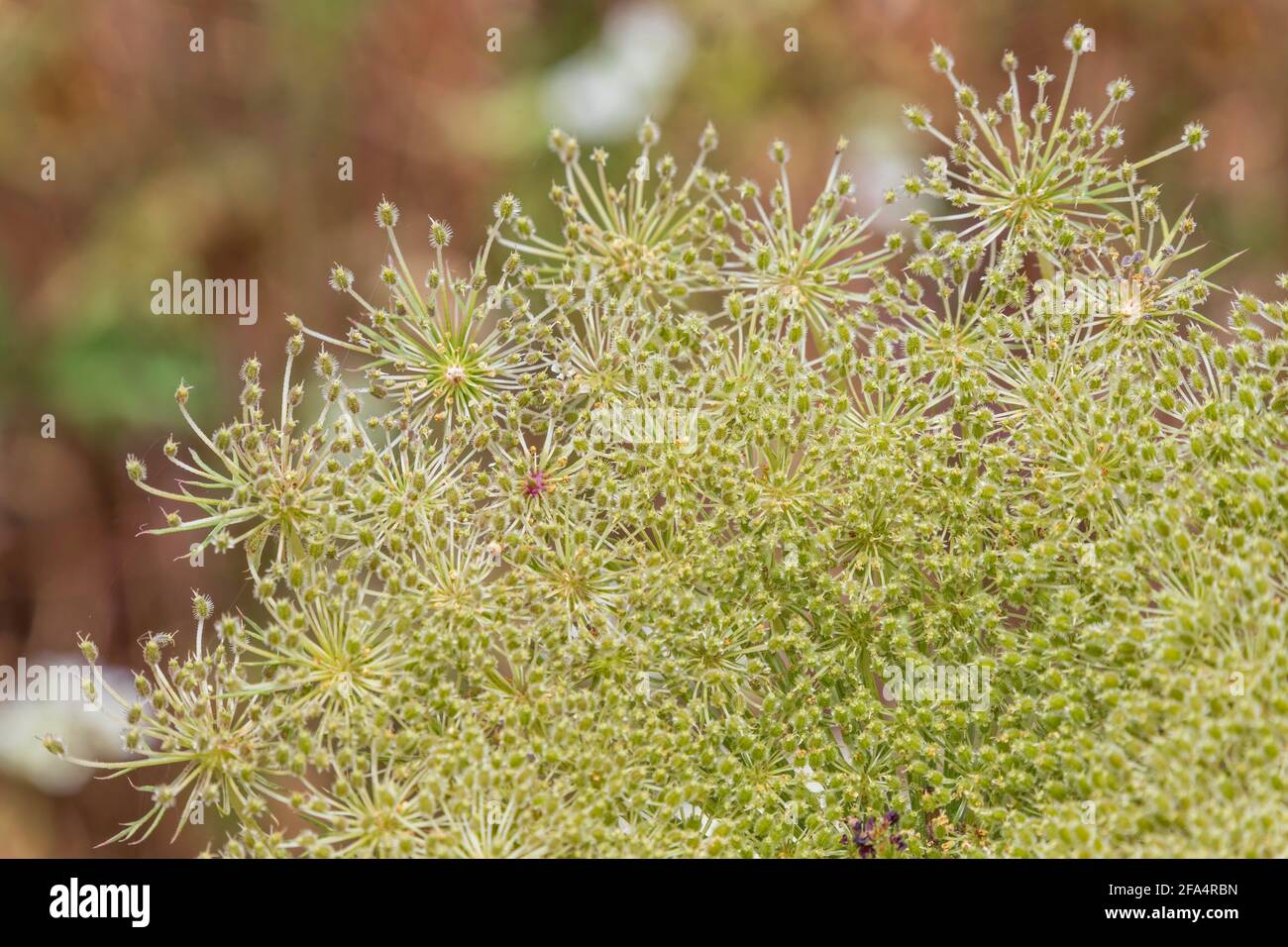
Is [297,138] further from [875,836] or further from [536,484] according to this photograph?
[875,836]

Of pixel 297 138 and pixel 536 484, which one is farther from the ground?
pixel 297 138

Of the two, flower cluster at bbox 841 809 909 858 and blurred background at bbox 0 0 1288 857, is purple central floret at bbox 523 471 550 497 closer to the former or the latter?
flower cluster at bbox 841 809 909 858

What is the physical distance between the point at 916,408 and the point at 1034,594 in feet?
0.49

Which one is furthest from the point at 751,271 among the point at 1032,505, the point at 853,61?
the point at 853,61

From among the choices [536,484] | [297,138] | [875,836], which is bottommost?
[875,836]

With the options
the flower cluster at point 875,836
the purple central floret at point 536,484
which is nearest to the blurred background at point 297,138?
the purple central floret at point 536,484

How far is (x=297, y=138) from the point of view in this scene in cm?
230

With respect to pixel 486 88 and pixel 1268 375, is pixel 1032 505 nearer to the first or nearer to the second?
pixel 1268 375

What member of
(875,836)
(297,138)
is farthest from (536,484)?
(297,138)

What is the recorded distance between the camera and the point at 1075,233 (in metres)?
0.83

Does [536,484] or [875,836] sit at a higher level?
[536,484]

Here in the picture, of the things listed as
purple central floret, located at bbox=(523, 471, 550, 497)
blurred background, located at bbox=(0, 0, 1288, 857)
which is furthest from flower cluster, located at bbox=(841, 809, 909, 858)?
blurred background, located at bbox=(0, 0, 1288, 857)

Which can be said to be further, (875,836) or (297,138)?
(297,138)

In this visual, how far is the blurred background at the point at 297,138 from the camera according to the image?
215cm
